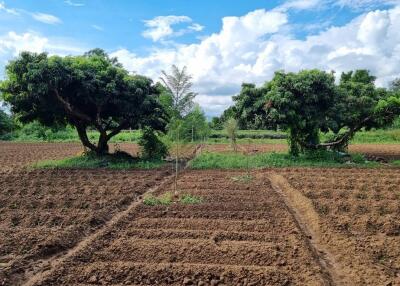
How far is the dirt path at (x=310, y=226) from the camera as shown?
5.76 metres

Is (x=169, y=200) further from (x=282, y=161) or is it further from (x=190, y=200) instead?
(x=282, y=161)

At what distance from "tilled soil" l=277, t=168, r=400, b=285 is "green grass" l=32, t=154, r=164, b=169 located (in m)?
5.91

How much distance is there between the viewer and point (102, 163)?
17031mm

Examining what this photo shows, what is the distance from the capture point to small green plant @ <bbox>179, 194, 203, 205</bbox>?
9.68 meters

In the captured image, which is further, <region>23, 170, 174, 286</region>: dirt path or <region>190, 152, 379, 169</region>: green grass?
<region>190, 152, 379, 169</region>: green grass

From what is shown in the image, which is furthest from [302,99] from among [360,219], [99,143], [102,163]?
[360,219]

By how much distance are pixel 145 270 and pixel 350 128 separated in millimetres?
16390

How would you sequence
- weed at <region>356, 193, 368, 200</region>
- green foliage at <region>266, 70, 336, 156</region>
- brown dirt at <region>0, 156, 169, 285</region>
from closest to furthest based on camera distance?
brown dirt at <region>0, 156, 169, 285</region>, weed at <region>356, 193, 368, 200</region>, green foliage at <region>266, 70, 336, 156</region>

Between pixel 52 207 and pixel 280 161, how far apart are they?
34.5 feet

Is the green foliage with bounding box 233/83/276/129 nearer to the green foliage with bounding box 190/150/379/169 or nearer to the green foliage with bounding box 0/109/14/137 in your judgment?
the green foliage with bounding box 190/150/379/169

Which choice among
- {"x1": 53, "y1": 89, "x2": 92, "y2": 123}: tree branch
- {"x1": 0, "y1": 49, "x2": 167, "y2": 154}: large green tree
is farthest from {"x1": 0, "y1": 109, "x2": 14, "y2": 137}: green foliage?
{"x1": 53, "y1": 89, "x2": 92, "y2": 123}: tree branch

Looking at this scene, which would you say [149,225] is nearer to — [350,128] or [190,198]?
[190,198]

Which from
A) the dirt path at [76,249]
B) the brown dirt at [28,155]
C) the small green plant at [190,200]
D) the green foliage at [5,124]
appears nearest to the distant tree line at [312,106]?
the brown dirt at [28,155]

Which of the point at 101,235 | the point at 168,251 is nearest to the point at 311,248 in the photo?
the point at 168,251
